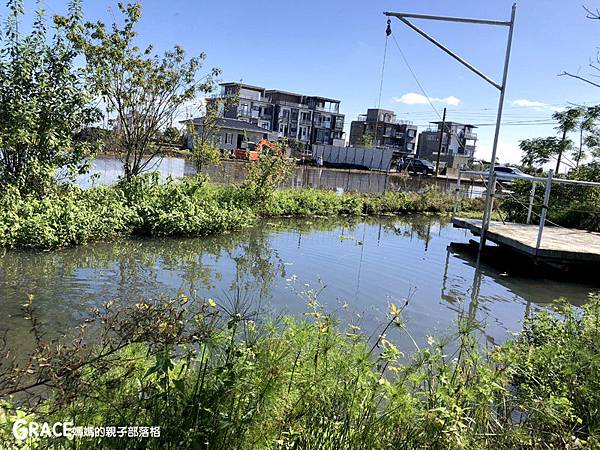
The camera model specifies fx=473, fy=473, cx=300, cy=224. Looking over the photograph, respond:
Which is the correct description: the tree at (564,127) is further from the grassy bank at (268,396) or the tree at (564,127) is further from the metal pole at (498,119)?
the grassy bank at (268,396)

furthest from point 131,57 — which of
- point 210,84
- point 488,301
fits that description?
point 488,301

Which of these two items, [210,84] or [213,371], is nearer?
[213,371]

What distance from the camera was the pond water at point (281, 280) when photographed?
19.6 ft

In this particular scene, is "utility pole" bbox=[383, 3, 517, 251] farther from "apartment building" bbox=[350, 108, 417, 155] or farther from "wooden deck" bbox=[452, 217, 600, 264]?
"apartment building" bbox=[350, 108, 417, 155]

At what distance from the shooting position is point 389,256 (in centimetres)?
1049

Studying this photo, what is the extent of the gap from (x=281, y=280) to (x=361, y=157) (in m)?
43.0

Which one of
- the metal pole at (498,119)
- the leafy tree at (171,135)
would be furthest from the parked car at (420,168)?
the leafy tree at (171,135)

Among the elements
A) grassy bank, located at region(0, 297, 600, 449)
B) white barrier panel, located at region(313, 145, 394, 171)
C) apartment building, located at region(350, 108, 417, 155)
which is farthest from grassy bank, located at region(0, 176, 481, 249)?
apartment building, located at region(350, 108, 417, 155)

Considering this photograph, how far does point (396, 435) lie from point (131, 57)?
35.6 feet

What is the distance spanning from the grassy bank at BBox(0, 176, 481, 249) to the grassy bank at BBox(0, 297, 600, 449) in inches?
234

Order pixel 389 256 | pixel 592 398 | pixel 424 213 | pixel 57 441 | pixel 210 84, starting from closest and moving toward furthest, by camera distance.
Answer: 1. pixel 57 441
2. pixel 592 398
3. pixel 389 256
4. pixel 210 84
5. pixel 424 213

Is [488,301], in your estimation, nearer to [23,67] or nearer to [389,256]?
[389,256]

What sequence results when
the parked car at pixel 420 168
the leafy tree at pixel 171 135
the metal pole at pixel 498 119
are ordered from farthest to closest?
the parked car at pixel 420 168 < the leafy tree at pixel 171 135 < the metal pole at pixel 498 119

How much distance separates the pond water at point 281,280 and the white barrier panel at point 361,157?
36917 mm
